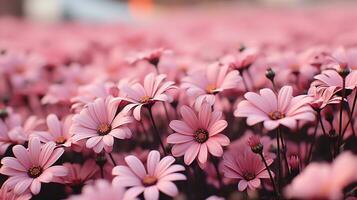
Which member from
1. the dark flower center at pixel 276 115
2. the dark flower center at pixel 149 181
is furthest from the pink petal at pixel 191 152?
the dark flower center at pixel 276 115

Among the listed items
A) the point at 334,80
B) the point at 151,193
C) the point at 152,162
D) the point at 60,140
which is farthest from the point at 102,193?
the point at 334,80

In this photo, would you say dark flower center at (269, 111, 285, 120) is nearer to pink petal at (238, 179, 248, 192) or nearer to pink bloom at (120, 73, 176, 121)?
pink petal at (238, 179, 248, 192)

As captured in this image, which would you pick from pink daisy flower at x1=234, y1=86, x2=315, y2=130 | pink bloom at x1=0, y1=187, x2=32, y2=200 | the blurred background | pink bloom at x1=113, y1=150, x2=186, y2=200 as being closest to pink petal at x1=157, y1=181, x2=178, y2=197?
pink bloom at x1=113, y1=150, x2=186, y2=200

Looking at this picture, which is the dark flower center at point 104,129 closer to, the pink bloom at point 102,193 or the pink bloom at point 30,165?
the pink bloom at point 30,165

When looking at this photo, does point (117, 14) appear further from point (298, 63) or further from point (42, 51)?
point (298, 63)

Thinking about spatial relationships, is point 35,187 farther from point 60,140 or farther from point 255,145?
point 255,145

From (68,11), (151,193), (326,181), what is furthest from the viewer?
(68,11)
